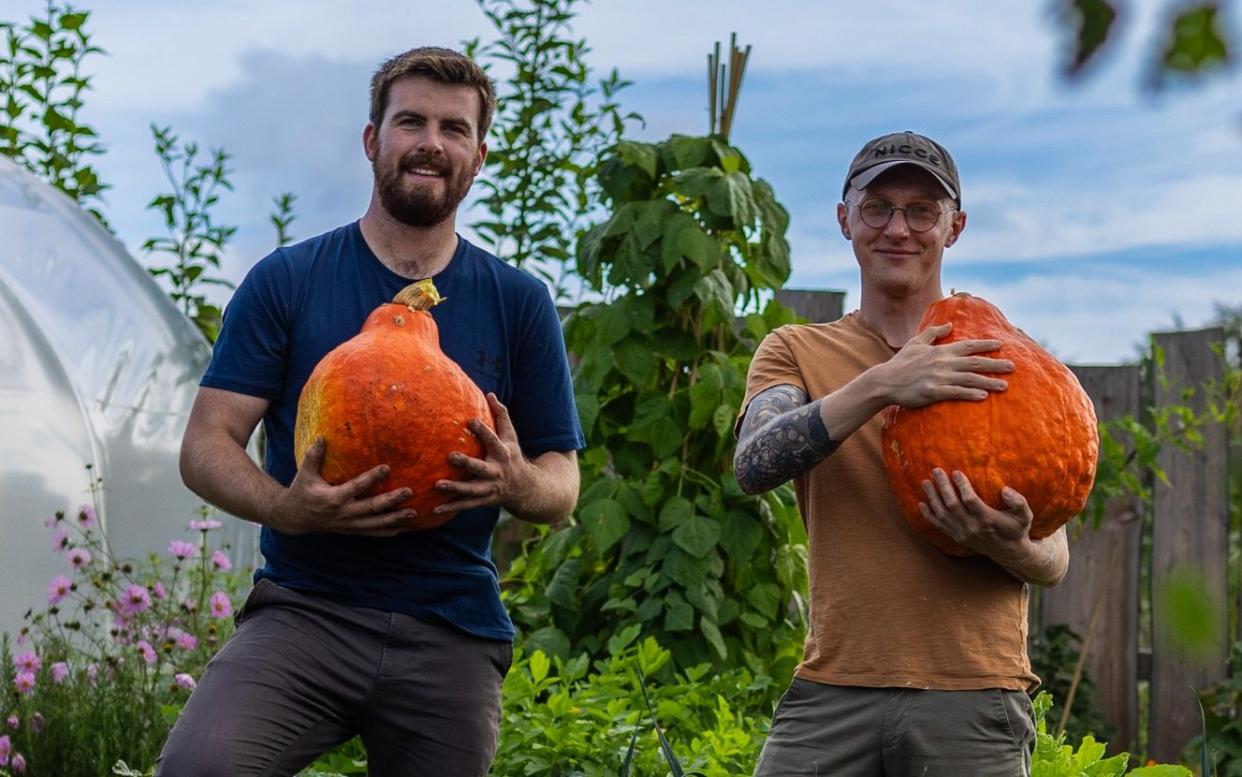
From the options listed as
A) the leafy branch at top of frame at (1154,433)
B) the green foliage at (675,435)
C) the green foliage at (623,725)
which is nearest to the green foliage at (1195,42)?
the green foliage at (623,725)

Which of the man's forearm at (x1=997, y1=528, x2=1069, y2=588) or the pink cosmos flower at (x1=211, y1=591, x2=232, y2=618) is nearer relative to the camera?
the man's forearm at (x1=997, y1=528, x2=1069, y2=588)

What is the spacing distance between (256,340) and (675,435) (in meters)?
1.84

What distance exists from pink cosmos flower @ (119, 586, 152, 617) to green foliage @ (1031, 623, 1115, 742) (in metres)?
3.37

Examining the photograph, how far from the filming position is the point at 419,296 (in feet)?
7.36

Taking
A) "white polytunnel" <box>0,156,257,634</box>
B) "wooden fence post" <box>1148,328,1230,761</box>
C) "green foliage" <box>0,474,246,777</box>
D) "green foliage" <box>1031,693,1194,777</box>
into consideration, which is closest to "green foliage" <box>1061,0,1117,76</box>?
"green foliage" <box>1031,693,1194,777</box>

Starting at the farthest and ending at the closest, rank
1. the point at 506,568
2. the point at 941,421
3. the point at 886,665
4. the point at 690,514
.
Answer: the point at 506,568 → the point at 690,514 → the point at 886,665 → the point at 941,421

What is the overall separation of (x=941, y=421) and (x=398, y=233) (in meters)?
0.99

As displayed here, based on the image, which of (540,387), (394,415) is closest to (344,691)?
(394,415)

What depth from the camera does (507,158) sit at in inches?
220

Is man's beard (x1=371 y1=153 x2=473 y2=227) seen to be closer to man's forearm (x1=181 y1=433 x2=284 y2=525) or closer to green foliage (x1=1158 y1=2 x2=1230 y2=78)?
man's forearm (x1=181 y1=433 x2=284 y2=525)

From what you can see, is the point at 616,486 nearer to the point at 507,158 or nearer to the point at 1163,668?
the point at 507,158

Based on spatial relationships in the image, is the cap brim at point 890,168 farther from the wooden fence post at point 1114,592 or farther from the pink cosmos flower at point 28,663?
the wooden fence post at point 1114,592

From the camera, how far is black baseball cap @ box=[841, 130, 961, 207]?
2283 millimetres

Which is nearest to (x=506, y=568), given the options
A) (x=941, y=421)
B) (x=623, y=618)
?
(x=623, y=618)
